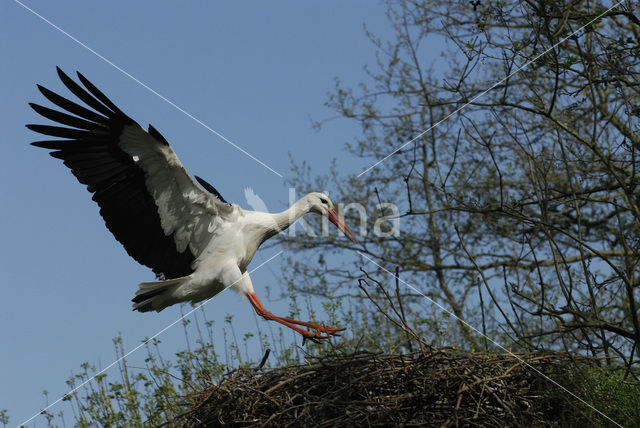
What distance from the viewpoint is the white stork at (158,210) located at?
204 inches

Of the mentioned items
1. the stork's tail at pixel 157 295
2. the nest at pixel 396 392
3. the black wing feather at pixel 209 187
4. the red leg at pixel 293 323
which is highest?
the black wing feather at pixel 209 187

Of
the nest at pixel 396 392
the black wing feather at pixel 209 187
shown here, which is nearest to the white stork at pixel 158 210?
the black wing feather at pixel 209 187

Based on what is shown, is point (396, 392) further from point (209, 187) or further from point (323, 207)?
point (209, 187)

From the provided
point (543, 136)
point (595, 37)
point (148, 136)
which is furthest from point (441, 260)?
point (148, 136)

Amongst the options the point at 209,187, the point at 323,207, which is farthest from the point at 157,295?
the point at 323,207

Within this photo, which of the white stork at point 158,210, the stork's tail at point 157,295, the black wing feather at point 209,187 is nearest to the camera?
the white stork at point 158,210

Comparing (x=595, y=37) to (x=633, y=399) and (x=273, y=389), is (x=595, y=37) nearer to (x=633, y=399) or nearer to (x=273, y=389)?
(x=633, y=399)

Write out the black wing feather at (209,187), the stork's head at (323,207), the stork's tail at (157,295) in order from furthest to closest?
1. the stork's head at (323,207)
2. the black wing feather at (209,187)
3. the stork's tail at (157,295)

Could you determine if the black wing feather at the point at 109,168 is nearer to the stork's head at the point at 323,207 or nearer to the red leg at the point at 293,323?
the red leg at the point at 293,323

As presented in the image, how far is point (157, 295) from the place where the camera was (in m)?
5.54

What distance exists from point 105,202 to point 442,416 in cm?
276

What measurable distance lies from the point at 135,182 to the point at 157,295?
2.64ft

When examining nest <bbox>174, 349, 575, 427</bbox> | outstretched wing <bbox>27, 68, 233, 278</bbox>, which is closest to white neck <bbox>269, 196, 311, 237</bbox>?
outstretched wing <bbox>27, 68, 233, 278</bbox>

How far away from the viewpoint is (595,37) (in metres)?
5.54
